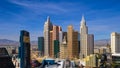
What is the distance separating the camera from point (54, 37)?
405 feet

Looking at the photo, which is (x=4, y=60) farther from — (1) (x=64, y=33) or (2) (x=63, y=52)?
(1) (x=64, y=33)

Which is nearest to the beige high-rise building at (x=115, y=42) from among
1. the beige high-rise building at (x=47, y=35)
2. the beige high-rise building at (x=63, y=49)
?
the beige high-rise building at (x=63, y=49)

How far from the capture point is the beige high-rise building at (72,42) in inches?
4321

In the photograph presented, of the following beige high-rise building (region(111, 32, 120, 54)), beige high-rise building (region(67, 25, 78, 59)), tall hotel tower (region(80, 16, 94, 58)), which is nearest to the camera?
beige high-rise building (region(67, 25, 78, 59))

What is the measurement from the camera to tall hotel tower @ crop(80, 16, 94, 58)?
379 feet

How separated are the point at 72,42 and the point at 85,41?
30.9 ft

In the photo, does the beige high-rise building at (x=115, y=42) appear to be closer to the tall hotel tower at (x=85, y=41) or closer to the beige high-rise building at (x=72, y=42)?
the tall hotel tower at (x=85, y=41)

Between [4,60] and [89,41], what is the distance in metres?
100.0

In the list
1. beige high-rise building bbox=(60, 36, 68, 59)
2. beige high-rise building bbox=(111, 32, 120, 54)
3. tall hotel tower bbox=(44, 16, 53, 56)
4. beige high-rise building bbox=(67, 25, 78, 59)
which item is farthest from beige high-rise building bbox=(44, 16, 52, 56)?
beige high-rise building bbox=(111, 32, 120, 54)

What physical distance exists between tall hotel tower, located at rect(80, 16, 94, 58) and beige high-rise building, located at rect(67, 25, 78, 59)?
2.70 metres

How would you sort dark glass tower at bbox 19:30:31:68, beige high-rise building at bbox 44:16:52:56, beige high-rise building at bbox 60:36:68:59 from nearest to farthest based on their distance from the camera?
dark glass tower at bbox 19:30:31:68
beige high-rise building at bbox 60:36:68:59
beige high-rise building at bbox 44:16:52:56

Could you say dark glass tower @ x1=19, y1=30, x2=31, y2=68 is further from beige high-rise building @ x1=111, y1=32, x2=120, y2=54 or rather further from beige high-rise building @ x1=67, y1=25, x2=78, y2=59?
beige high-rise building @ x1=111, y1=32, x2=120, y2=54

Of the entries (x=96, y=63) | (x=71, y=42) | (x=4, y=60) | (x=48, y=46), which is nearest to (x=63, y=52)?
(x=71, y=42)

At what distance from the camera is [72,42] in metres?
111
